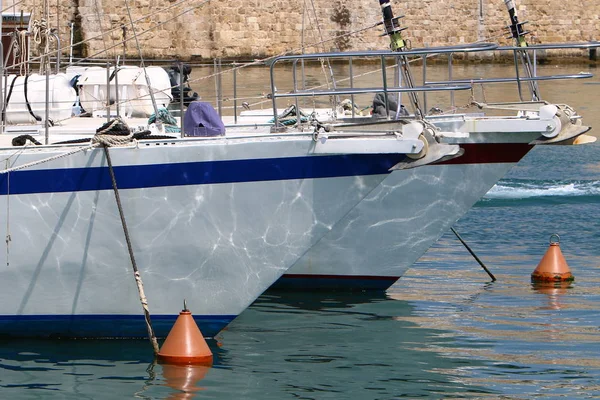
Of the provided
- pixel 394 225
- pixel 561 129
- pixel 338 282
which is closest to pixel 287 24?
pixel 338 282

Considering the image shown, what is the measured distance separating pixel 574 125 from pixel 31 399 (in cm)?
453

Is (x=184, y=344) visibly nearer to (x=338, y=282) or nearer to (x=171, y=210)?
(x=171, y=210)

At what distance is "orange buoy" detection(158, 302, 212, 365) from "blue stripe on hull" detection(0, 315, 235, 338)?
0.27 metres

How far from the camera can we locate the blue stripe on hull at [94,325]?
8.27m

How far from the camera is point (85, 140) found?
320 inches

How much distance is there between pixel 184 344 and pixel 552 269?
15.1 ft

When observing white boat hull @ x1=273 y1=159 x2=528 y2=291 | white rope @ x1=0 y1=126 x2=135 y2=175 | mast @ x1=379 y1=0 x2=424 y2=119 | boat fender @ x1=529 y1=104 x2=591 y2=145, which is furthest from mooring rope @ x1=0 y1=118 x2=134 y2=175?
boat fender @ x1=529 y1=104 x2=591 y2=145

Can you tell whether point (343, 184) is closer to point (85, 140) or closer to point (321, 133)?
point (321, 133)

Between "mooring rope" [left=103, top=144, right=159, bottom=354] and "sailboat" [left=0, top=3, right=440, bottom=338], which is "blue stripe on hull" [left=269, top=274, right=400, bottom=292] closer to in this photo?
"sailboat" [left=0, top=3, right=440, bottom=338]

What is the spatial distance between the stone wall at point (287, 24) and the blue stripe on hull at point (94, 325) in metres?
25.3

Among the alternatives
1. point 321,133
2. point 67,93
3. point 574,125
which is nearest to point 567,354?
point 574,125

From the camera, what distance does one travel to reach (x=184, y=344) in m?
7.93

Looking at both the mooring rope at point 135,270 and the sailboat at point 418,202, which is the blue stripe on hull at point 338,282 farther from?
the mooring rope at point 135,270

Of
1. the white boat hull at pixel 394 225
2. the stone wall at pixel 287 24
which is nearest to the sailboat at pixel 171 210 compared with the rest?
the white boat hull at pixel 394 225
